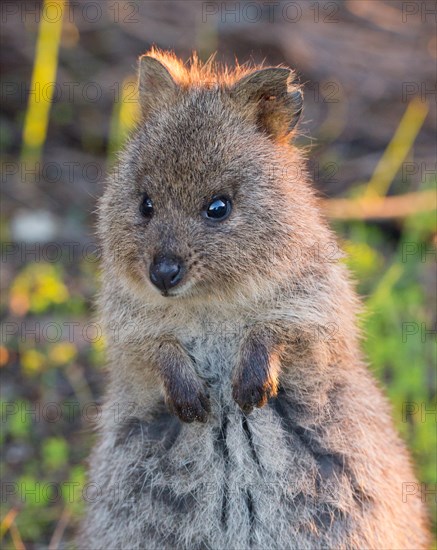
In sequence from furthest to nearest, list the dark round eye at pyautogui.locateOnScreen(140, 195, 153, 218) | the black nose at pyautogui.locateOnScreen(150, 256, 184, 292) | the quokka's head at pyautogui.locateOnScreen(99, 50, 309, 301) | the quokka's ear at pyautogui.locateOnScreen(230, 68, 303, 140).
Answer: the quokka's ear at pyautogui.locateOnScreen(230, 68, 303, 140) < the dark round eye at pyautogui.locateOnScreen(140, 195, 153, 218) < the quokka's head at pyautogui.locateOnScreen(99, 50, 309, 301) < the black nose at pyautogui.locateOnScreen(150, 256, 184, 292)

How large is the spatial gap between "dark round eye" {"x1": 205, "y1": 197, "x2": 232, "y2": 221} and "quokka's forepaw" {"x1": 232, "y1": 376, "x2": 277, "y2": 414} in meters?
0.75

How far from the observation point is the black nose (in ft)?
12.5

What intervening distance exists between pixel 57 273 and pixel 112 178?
3.00 meters

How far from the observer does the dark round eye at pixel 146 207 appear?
162 inches

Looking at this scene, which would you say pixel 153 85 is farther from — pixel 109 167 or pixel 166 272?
pixel 109 167

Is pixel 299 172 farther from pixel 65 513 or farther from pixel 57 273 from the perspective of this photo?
pixel 57 273

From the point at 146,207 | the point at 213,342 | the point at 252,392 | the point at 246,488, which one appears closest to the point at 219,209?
the point at 146,207

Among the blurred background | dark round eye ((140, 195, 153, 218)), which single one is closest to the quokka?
dark round eye ((140, 195, 153, 218))

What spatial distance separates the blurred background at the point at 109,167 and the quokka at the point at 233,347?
75 cm

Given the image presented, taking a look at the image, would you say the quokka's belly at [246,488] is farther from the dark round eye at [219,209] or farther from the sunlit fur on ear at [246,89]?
the sunlit fur on ear at [246,89]

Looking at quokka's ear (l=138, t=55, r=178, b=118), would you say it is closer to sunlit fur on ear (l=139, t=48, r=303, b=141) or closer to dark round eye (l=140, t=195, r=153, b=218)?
sunlit fur on ear (l=139, t=48, r=303, b=141)

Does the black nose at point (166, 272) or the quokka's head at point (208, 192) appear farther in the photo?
the quokka's head at point (208, 192)

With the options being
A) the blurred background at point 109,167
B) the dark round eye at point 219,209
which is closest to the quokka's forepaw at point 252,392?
the dark round eye at point 219,209

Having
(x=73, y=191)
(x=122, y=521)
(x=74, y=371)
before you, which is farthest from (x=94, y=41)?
(x=122, y=521)
